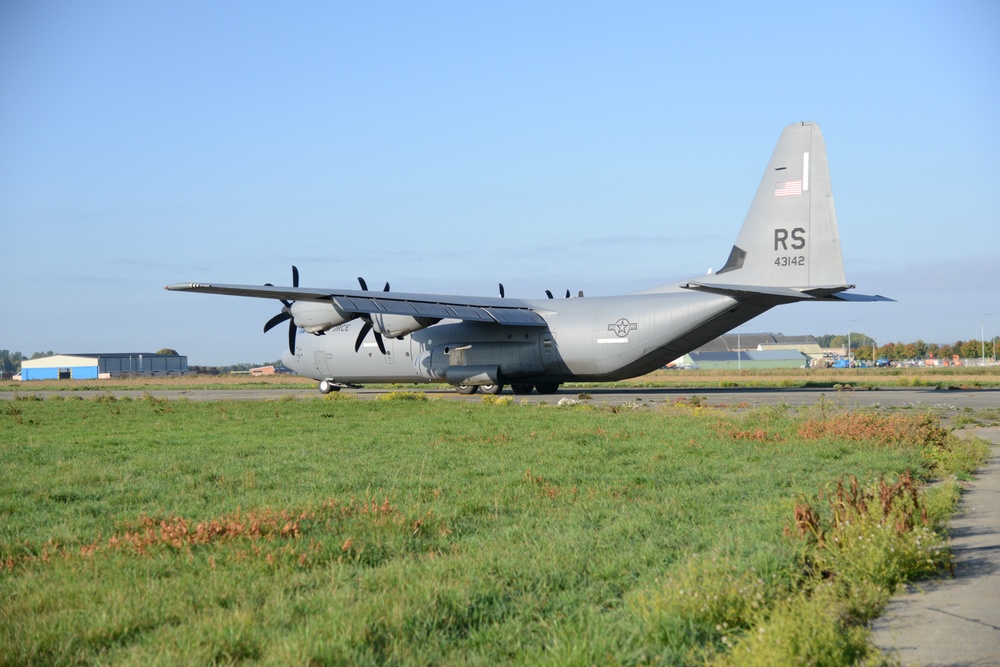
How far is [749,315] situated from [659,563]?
25.6m

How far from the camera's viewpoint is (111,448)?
A: 17609 mm

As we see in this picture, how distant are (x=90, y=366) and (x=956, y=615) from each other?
472 feet

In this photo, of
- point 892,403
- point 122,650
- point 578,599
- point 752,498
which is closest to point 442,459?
point 752,498

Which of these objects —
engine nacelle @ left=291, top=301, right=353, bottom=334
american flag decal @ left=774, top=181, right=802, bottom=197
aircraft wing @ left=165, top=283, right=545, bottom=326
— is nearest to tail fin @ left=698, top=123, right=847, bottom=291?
american flag decal @ left=774, top=181, right=802, bottom=197

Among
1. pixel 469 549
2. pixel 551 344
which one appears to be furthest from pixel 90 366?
pixel 469 549

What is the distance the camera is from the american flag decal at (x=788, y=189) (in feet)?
97.3

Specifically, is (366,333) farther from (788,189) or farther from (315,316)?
(788,189)

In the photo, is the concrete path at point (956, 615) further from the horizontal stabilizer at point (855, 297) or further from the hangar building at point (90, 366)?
the hangar building at point (90, 366)

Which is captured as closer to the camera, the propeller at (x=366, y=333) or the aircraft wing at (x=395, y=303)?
the aircraft wing at (x=395, y=303)

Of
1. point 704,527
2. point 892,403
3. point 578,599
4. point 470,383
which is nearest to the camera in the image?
point 578,599

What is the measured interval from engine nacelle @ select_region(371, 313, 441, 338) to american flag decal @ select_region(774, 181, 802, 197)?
1491 centimetres

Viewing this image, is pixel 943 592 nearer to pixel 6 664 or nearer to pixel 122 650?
pixel 122 650

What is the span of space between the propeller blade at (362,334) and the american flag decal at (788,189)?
56.3ft

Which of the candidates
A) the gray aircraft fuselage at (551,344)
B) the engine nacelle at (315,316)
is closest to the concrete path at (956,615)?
the gray aircraft fuselage at (551,344)
